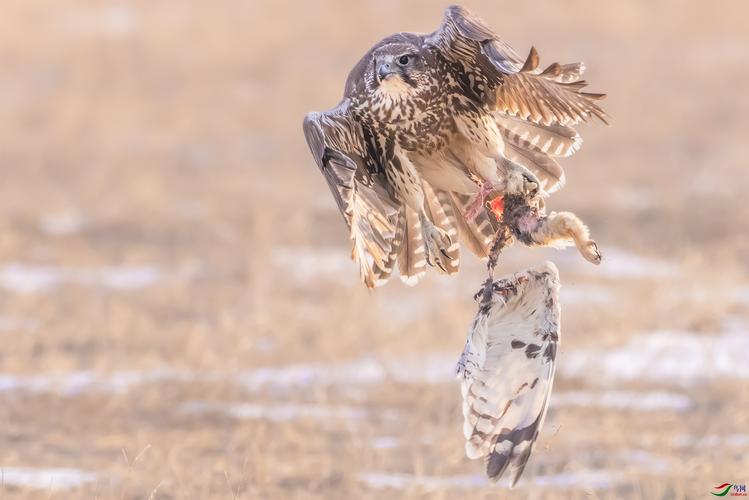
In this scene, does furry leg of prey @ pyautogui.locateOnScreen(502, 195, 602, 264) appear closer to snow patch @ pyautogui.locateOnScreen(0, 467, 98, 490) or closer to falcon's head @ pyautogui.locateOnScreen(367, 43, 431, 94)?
falcon's head @ pyautogui.locateOnScreen(367, 43, 431, 94)

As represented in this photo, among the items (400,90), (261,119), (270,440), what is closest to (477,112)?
(400,90)

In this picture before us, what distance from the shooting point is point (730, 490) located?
239 inches

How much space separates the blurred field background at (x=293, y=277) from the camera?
695 centimetres

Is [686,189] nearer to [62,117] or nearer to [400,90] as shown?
[62,117]

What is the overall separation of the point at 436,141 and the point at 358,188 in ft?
1.22

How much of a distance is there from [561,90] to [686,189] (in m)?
9.85

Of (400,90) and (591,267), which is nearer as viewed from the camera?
(400,90)

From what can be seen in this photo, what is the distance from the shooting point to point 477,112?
5.15 metres

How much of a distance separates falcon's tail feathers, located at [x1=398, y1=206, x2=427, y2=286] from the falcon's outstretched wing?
2.0 inches

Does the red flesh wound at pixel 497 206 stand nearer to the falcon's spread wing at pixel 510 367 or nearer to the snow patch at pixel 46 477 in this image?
the falcon's spread wing at pixel 510 367

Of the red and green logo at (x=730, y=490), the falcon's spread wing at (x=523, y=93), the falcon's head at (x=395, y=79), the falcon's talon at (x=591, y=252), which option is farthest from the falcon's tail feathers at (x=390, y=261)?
the red and green logo at (x=730, y=490)

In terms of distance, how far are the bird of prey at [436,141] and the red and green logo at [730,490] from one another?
5.60 feet

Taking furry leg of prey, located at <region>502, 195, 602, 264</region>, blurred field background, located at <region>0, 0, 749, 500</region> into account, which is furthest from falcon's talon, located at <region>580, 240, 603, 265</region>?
blurred field background, located at <region>0, 0, 749, 500</region>

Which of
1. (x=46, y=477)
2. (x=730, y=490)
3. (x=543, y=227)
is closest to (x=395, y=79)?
(x=543, y=227)
